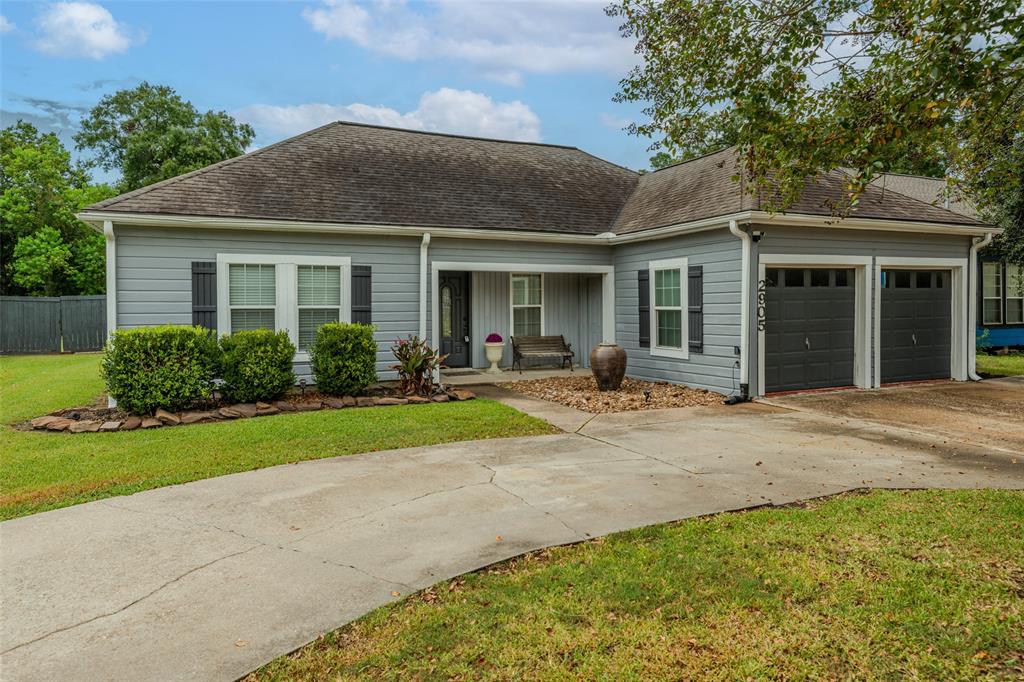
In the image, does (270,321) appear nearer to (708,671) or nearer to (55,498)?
(55,498)

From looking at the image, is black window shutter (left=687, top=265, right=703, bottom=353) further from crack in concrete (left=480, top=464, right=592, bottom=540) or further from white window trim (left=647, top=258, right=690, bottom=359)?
crack in concrete (left=480, top=464, right=592, bottom=540)

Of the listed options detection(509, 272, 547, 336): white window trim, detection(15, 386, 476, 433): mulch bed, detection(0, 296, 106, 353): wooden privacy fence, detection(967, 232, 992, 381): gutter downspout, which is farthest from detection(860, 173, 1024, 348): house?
detection(0, 296, 106, 353): wooden privacy fence

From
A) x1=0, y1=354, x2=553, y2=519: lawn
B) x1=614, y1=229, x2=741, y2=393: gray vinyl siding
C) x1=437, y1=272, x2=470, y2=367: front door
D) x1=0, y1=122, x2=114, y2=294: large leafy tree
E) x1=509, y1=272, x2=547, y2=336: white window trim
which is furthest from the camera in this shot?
x1=0, y1=122, x2=114, y2=294: large leafy tree

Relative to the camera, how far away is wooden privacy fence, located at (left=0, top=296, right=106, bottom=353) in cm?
1973

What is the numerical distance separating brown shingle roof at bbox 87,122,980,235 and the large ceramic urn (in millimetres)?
2632

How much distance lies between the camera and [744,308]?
10266 millimetres

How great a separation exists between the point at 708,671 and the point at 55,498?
5158 mm

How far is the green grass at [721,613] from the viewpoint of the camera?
2.76 metres

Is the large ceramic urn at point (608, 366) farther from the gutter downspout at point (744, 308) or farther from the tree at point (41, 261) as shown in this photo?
the tree at point (41, 261)

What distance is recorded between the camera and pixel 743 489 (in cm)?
539

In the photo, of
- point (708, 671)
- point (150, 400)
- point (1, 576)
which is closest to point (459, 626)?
point (708, 671)

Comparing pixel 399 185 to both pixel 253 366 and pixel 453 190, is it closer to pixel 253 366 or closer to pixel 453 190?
pixel 453 190

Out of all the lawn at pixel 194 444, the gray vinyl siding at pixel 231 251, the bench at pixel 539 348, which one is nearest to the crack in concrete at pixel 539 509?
the lawn at pixel 194 444

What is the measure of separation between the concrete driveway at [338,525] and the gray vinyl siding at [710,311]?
307 cm
